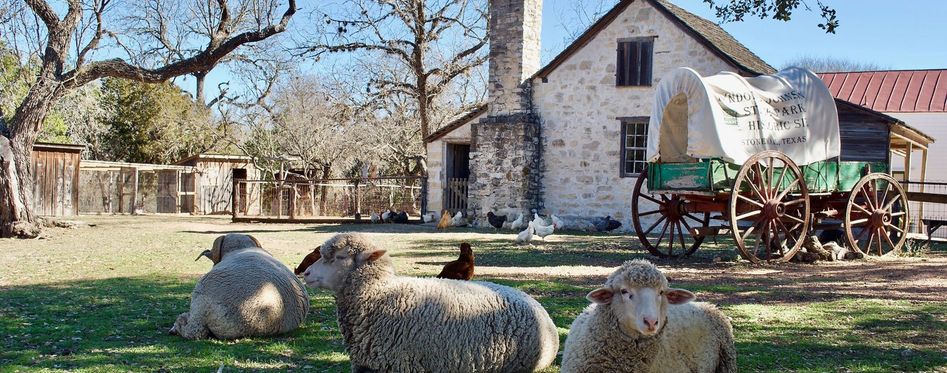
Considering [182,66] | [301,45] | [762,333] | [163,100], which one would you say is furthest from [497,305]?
[163,100]

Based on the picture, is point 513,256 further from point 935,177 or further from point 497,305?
point 935,177

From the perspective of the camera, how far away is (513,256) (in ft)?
48.6

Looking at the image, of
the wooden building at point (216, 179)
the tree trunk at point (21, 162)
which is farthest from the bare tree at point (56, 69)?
→ the wooden building at point (216, 179)

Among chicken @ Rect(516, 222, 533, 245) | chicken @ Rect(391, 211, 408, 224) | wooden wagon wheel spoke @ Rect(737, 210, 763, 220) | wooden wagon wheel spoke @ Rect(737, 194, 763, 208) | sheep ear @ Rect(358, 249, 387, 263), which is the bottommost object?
chicken @ Rect(391, 211, 408, 224)

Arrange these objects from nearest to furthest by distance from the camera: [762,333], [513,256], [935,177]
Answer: [762,333], [513,256], [935,177]

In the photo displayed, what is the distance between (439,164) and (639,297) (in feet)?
70.6

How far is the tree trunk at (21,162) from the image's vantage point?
18625mm

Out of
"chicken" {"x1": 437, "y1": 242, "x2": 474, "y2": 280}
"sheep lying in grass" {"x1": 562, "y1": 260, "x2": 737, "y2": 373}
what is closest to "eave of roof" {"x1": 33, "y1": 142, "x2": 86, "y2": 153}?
"chicken" {"x1": 437, "y1": 242, "x2": 474, "y2": 280}

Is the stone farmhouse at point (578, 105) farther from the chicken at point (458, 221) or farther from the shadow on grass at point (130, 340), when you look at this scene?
the shadow on grass at point (130, 340)

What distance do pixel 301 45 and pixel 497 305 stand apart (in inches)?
1034

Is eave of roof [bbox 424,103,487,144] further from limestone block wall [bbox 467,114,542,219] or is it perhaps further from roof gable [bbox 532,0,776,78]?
roof gable [bbox 532,0,776,78]

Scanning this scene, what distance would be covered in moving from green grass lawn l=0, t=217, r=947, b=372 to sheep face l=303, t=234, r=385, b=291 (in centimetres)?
82

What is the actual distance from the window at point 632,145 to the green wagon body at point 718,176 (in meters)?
8.31

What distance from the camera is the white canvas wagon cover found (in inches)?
489
